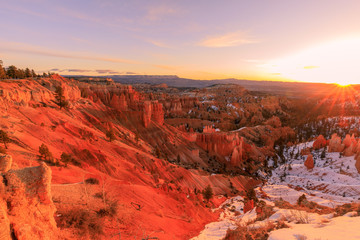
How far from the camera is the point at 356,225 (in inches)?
256

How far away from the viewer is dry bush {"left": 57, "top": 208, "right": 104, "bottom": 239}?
22.0 ft

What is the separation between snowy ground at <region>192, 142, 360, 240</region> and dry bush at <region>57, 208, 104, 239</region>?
590 cm

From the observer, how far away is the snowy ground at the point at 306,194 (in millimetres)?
6492

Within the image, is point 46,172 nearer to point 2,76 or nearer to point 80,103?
point 80,103

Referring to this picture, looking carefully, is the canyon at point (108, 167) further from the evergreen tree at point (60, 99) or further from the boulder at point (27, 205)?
the evergreen tree at point (60, 99)

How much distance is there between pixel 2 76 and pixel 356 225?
5054 cm

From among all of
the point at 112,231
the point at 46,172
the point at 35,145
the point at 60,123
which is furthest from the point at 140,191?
the point at 60,123

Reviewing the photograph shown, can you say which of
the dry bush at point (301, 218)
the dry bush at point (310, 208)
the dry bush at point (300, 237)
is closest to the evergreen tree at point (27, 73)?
the dry bush at point (310, 208)

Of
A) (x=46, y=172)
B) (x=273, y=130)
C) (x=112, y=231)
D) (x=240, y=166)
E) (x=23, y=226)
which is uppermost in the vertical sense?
(x=46, y=172)

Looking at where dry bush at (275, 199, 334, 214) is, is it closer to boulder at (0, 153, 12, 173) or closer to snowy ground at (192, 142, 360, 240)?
snowy ground at (192, 142, 360, 240)

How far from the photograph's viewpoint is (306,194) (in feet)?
91.6

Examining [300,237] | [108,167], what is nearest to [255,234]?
[300,237]

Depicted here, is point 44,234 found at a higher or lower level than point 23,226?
lower

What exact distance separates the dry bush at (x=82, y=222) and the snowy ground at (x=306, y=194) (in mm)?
5899
